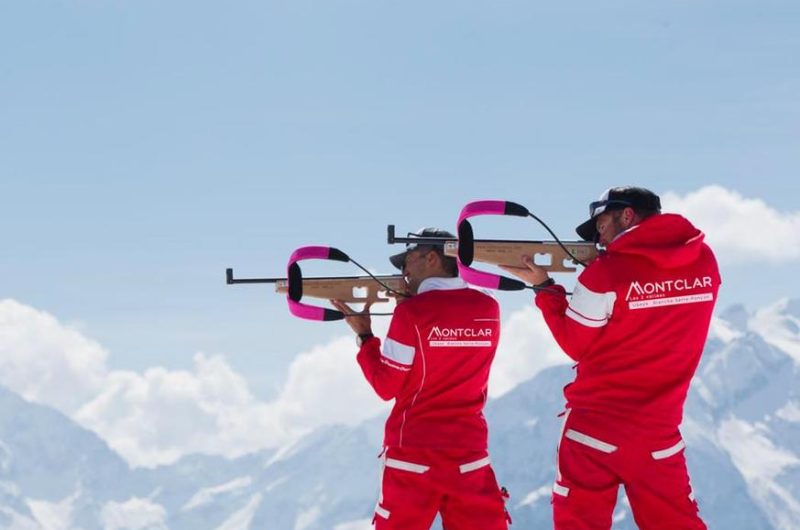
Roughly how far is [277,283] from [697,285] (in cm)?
389

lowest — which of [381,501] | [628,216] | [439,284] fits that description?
[381,501]

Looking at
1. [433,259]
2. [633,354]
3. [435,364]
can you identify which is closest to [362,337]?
[435,364]

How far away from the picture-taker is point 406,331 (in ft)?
36.7

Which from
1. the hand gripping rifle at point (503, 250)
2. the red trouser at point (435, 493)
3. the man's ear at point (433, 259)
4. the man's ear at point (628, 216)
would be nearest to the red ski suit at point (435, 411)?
the red trouser at point (435, 493)

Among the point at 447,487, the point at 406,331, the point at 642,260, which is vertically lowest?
the point at 447,487

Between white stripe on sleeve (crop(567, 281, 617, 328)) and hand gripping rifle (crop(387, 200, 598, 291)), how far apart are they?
1.66ft

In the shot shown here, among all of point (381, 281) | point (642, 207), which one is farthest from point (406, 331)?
point (642, 207)

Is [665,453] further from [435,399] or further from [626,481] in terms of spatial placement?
[435,399]

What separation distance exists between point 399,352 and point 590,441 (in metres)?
2.01

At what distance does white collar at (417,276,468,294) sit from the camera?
1138 cm

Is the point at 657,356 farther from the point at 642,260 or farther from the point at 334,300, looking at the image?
the point at 334,300

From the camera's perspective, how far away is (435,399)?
11336mm

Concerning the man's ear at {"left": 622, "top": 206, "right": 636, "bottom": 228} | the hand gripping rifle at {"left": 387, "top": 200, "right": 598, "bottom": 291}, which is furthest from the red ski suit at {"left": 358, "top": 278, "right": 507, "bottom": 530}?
the man's ear at {"left": 622, "top": 206, "right": 636, "bottom": 228}

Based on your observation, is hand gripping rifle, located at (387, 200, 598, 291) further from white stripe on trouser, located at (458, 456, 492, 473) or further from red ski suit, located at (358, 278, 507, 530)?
white stripe on trouser, located at (458, 456, 492, 473)
